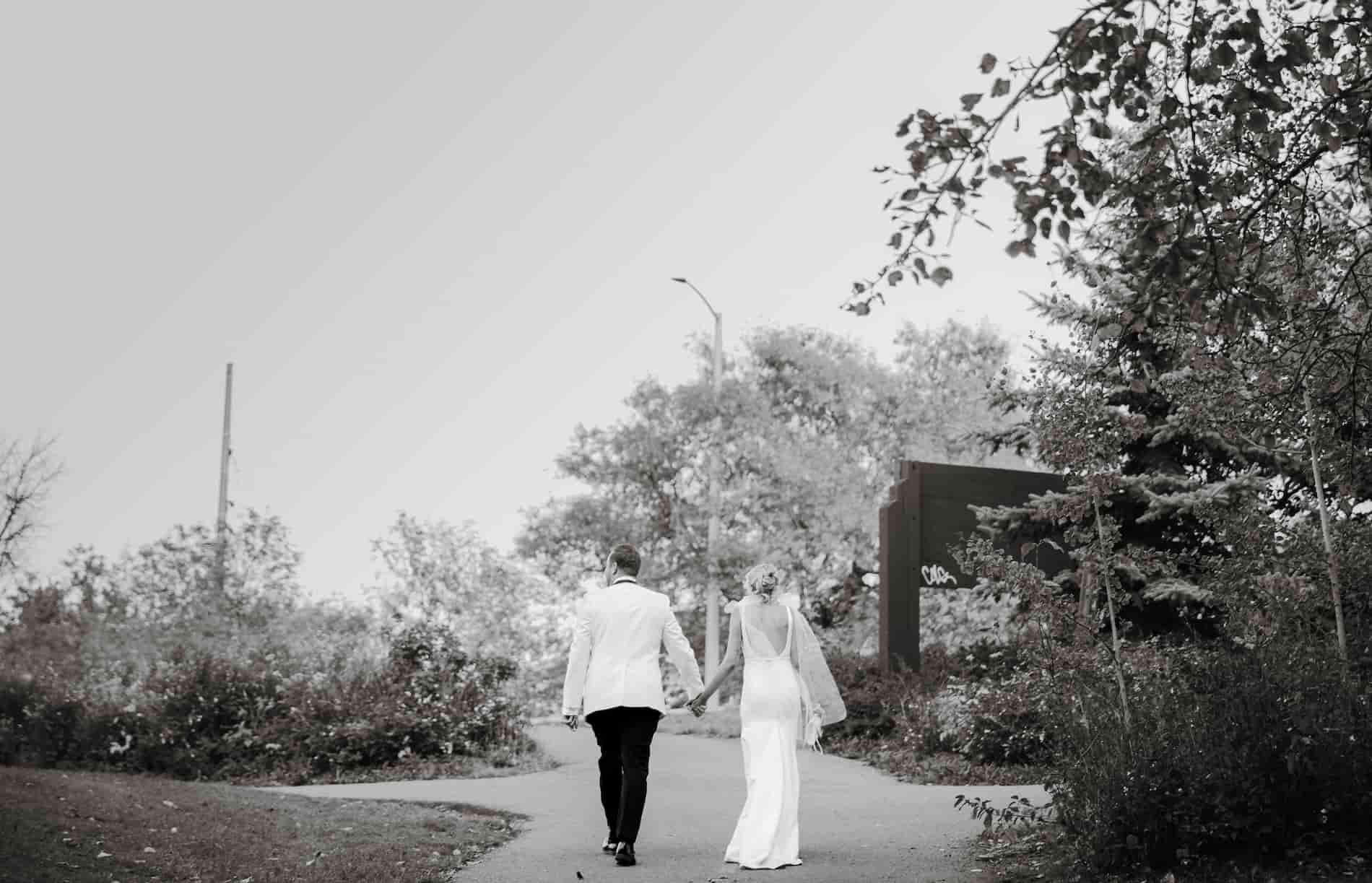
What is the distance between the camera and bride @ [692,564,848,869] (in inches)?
344

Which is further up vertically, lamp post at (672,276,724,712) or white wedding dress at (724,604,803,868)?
lamp post at (672,276,724,712)

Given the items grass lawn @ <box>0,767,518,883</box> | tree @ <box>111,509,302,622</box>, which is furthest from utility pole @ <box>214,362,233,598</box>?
grass lawn @ <box>0,767,518,883</box>

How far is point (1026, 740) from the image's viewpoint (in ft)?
47.3

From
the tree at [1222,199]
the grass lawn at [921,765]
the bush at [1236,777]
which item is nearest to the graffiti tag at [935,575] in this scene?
the grass lawn at [921,765]

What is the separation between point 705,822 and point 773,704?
7.58ft

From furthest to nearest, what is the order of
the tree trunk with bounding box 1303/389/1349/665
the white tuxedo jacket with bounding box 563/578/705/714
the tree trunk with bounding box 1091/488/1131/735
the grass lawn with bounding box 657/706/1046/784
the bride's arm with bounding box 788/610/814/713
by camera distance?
→ the grass lawn with bounding box 657/706/1046/784
the bride's arm with bounding box 788/610/814/713
the tree trunk with bounding box 1303/389/1349/665
the white tuxedo jacket with bounding box 563/578/705/714
the tree trunk with bounding box 1091/488/1131/735

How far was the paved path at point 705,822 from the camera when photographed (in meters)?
8.48

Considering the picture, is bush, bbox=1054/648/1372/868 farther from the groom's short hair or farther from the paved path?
the groom's short hair

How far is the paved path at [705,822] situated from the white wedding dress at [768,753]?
18 centimetres

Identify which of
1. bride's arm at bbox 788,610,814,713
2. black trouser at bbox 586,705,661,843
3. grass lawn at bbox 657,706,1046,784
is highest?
bride's arm at bbox 788,610,814,713

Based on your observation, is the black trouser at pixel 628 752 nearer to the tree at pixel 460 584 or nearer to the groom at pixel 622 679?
the groom at pixel 622 679

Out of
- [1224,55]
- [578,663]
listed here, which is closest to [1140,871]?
[578,663]

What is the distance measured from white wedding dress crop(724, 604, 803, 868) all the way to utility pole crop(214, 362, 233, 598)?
2172 centimetres

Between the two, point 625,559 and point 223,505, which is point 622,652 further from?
point 223,505
